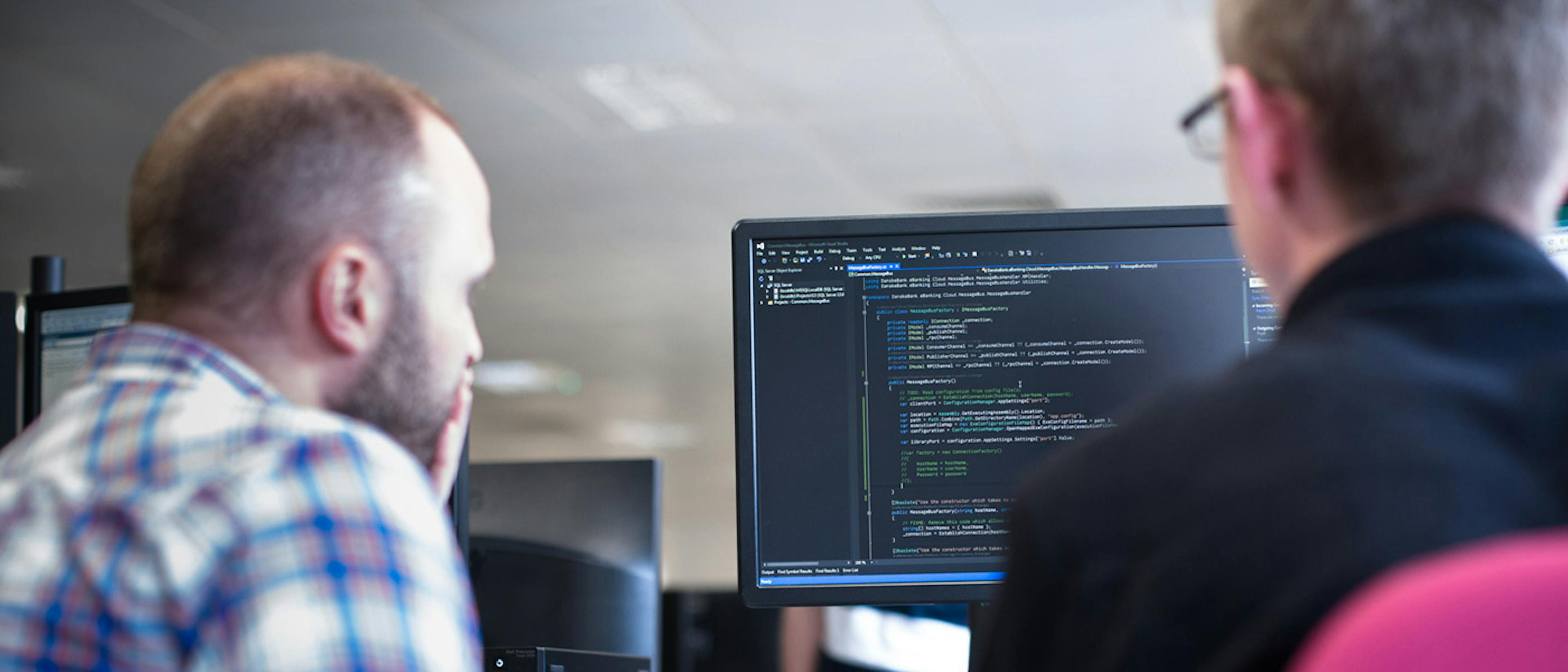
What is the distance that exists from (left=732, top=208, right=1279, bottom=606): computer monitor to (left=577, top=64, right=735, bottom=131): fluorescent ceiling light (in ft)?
9.61

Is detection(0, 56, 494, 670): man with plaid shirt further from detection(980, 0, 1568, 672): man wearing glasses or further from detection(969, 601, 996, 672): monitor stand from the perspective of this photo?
detection(969, 601, 996, 672): monitor stand

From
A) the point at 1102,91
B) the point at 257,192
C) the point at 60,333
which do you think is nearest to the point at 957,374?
the point at 257,192

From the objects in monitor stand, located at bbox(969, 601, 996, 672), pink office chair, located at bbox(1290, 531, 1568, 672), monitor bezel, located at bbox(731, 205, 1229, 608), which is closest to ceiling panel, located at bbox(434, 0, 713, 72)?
monitor bezel, located at bbox(731, 205, 1229, 608)

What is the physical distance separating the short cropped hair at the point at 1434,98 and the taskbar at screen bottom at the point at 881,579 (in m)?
0.62

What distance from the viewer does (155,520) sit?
552 mm

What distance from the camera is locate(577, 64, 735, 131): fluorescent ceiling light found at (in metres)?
4.02

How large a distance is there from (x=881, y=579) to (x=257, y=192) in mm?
649

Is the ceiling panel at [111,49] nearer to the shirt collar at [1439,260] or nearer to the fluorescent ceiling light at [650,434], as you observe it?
the shirt collar at [1439,260]

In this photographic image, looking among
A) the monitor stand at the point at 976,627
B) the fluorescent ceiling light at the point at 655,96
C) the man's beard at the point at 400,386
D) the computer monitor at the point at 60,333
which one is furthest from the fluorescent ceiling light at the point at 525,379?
the man's beard at the point at 400,386

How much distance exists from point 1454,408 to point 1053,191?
4.94m

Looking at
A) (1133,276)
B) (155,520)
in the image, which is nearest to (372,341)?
(155,520)

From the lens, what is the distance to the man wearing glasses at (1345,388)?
463mm

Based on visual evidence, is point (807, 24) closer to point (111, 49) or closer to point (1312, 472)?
point (111, 49)

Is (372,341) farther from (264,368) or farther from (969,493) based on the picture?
(969,493)
